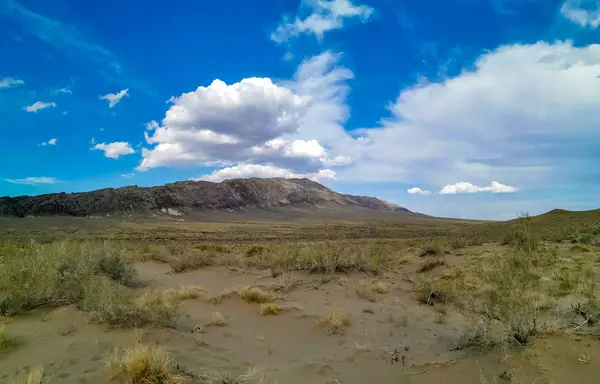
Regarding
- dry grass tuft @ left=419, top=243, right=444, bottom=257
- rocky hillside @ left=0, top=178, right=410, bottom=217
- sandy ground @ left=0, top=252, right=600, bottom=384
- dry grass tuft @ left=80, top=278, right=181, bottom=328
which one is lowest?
sandy ground @ left=0, top=252, right=600, bottom=384

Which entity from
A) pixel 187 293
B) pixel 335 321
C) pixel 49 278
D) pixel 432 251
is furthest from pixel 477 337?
pixel 432 251

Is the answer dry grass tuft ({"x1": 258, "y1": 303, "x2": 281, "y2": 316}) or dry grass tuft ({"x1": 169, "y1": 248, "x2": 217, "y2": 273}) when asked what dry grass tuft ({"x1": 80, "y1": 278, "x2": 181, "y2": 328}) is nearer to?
dry grass tuft ({"x1": 258, "y1": 303, "x2": 281, "y2": 316})

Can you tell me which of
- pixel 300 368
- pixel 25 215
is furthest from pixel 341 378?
pixel 25 215

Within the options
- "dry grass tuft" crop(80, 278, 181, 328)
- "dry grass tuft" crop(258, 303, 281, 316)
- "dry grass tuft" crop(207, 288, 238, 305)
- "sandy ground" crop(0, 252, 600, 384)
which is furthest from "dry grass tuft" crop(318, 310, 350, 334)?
"dry grass tuft" crop(80, 278, 181, 328)

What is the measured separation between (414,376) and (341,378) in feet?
3.42

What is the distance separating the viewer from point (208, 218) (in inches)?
3920

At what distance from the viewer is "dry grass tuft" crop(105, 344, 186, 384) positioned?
14.0 feet

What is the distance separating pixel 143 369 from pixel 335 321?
419 centimetres

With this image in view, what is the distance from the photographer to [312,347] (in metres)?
6.75

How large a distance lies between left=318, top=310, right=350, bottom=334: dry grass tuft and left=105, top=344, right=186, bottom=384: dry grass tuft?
3.78 meters

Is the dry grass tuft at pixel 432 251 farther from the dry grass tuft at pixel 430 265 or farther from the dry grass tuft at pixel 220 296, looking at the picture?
the dry grass tuft at pixel 220 296

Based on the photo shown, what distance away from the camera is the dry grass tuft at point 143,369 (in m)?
4.28

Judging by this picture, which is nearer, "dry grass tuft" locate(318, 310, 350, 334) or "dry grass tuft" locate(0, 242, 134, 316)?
"dry grass tuft" locate(0, 242, 134, 316)

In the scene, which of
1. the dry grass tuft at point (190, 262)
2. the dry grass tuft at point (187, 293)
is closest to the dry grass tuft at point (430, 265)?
the dry grass tuft at point (190, 262)
